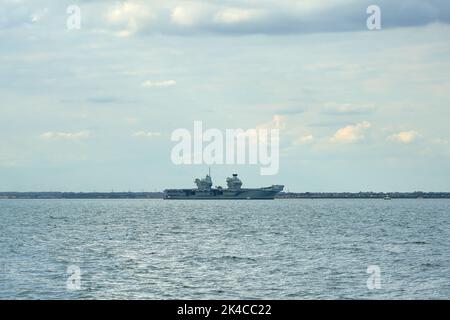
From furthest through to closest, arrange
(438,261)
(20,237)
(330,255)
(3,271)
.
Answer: (20,237), (330,255), (438,261), (3,271)

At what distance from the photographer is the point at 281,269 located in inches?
1944

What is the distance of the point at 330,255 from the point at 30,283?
87.7 ft

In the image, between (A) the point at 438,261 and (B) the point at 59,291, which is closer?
(B) the point at 59,291

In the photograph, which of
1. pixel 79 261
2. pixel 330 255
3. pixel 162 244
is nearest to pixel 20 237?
pixel 162 244

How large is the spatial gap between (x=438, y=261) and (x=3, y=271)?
33.2m

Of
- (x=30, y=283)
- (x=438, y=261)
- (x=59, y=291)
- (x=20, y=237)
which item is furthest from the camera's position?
(x=20, y=237)

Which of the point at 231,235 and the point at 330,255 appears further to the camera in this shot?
the point at 231,235
